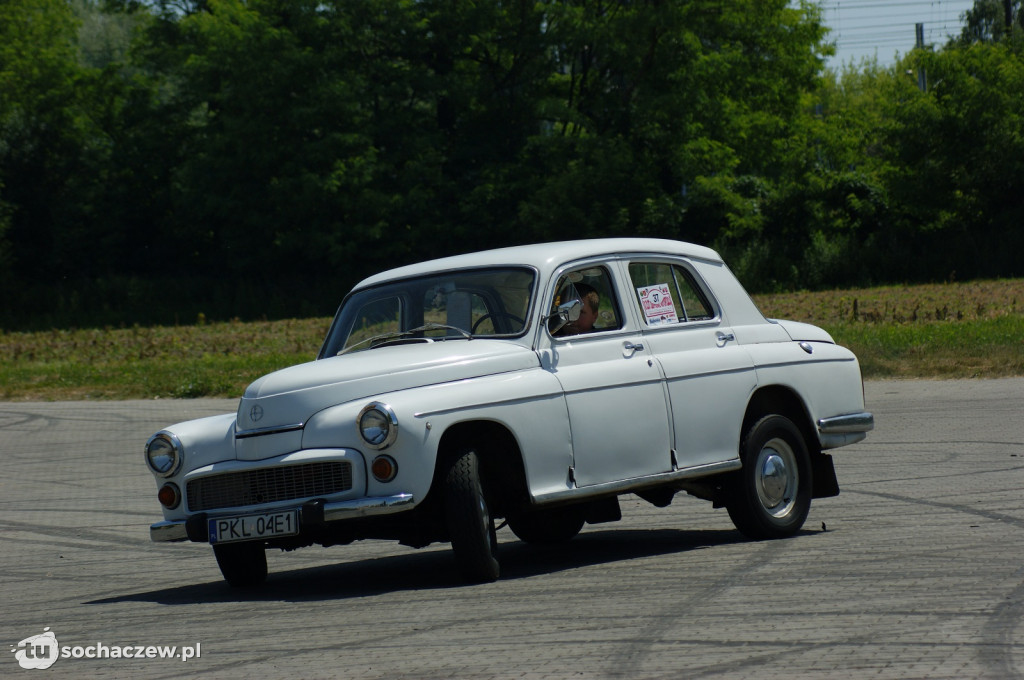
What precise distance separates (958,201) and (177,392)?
36.9 m

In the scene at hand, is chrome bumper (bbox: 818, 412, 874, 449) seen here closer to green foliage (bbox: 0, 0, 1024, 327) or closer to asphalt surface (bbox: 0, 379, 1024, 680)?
asphalt surface (bbox: 0, 379, 1024, 680)

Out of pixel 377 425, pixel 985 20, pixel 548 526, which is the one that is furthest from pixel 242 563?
pixel 985 20

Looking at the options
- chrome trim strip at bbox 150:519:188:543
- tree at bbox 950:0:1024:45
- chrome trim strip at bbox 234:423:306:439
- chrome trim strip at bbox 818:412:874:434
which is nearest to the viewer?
chrome trim strip at bbox 234:423:306:439

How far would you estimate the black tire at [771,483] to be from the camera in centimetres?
836

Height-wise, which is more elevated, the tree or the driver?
the tree

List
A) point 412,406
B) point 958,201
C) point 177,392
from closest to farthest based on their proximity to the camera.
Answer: point 412,406, point 177,392, point 958,201

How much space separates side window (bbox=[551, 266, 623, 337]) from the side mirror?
0.52 feet

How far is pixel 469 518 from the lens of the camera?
685 centimetres

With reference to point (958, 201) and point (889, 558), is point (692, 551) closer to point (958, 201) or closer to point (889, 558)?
point (889, 558)

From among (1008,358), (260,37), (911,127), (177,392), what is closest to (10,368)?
(177,392)

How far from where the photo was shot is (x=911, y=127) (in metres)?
51.3

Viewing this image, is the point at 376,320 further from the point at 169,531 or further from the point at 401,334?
the point at 169,531

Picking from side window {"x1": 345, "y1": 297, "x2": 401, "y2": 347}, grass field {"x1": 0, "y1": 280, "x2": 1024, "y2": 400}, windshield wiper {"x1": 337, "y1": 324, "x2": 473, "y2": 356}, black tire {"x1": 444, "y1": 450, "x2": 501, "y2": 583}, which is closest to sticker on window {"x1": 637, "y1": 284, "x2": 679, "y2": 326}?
windshield wiper {"x1": 337, "y1": 324, "x2": 473, "y2": 356}

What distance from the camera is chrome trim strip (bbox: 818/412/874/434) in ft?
29.2
